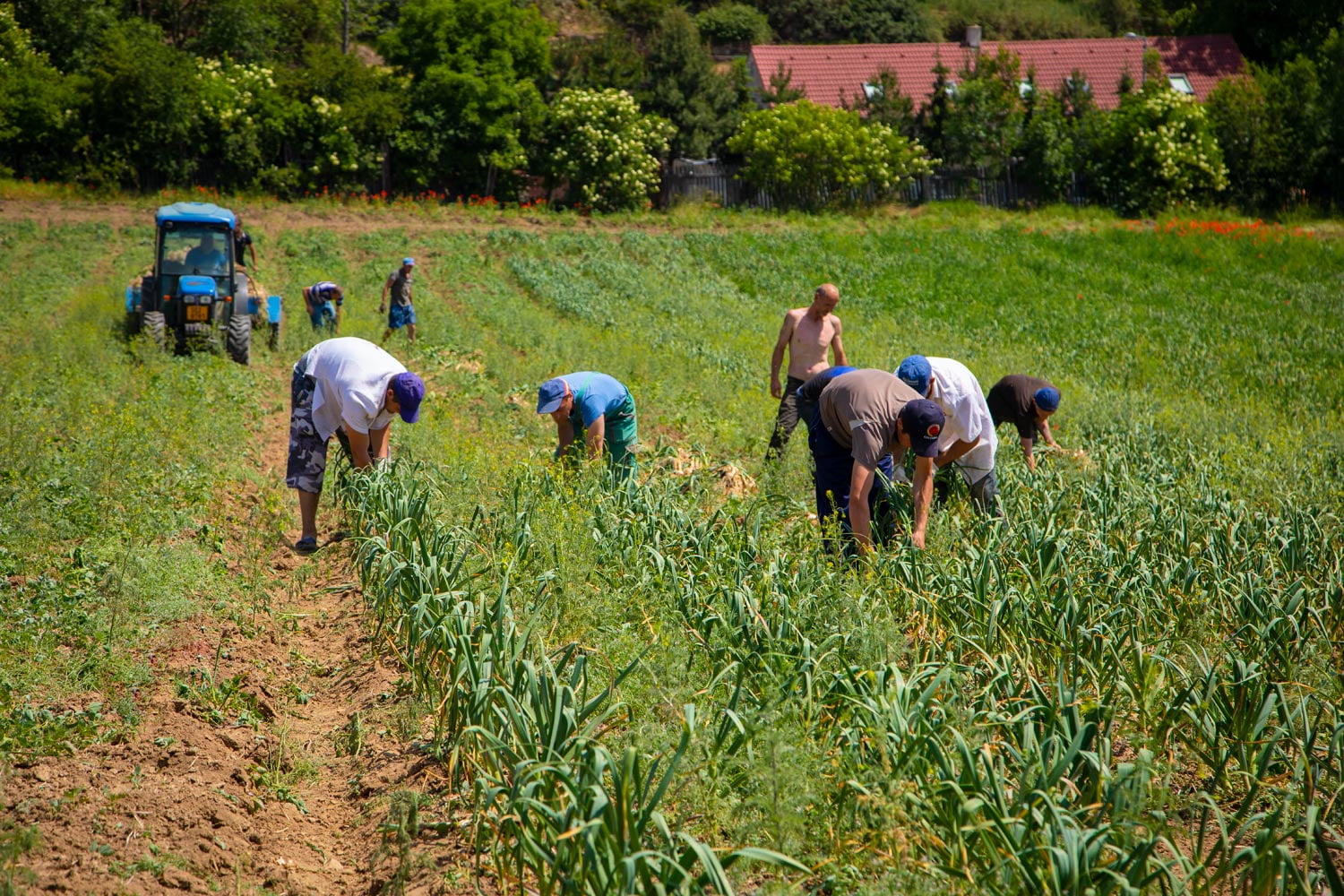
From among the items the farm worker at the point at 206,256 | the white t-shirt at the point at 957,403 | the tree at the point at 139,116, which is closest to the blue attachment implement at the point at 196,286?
the farm worker at the point at 206,256

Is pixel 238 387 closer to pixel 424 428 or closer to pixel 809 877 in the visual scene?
pixel 424 428

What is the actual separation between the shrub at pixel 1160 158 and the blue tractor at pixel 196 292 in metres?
23.0

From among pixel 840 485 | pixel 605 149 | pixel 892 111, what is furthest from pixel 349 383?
pixel 892 111

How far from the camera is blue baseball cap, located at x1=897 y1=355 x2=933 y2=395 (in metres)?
5.86

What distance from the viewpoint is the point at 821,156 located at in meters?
27.6

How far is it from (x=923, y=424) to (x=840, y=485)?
86 centimetres

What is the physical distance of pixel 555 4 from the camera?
43.2 m

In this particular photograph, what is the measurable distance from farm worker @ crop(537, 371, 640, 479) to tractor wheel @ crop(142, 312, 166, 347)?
23.5 ft

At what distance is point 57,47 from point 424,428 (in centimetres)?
2695

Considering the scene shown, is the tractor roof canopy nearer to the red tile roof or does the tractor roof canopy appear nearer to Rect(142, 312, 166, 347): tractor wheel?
Rect(142, 312, 166, 347): tractor wheel

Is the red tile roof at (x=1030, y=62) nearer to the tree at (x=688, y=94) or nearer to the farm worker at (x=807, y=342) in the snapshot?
the tree at (x=688, y=94)

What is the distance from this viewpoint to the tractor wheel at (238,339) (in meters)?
11.7

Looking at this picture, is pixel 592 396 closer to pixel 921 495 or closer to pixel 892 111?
pixel 921 495

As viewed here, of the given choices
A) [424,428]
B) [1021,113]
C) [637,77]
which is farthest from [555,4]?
[424,428]
